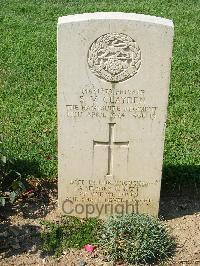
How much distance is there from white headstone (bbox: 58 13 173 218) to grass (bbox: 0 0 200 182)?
26.8 inches

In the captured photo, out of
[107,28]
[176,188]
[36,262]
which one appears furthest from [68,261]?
[107,28]

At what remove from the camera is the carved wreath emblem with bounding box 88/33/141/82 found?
4422 millimetres

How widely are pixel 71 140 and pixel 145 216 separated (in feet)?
3.09

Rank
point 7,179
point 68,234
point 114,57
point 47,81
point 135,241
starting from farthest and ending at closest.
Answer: point 47,81, point 7,179, point 68,234, point 135,241, point 114,57

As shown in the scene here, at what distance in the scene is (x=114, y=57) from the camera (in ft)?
14.8

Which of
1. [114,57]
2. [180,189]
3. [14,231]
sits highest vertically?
[114,57]

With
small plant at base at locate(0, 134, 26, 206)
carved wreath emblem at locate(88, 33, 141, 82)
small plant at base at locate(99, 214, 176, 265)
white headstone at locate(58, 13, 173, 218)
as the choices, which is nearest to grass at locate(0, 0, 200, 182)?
small plant at base at locate(0, 134, 26, 206)

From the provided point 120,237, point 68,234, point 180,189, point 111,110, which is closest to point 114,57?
point 111,110

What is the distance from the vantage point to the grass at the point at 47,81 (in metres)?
6.02

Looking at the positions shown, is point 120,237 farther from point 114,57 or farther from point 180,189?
point 114,57

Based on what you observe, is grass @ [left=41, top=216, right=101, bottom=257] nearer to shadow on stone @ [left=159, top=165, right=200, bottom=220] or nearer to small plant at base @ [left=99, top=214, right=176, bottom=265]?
small plant at base @ [left=99, top=214, right=176, bottom=265]

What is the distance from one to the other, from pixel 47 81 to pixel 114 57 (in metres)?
3.50

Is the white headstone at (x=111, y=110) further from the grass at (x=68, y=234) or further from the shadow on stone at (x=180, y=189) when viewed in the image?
the shadow on stone at (x=180, y=189)

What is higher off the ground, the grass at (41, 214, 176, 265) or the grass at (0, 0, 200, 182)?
the grass at (0, 0, 200, 182)
